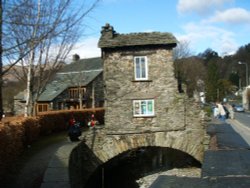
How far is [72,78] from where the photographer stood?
50188 mm

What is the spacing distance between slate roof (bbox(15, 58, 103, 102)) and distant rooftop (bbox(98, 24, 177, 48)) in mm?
24816

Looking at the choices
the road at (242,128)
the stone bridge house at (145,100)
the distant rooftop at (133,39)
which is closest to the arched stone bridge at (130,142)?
the stone bridge house at (145,100)

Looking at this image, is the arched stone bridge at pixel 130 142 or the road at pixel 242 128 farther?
the road at pixel 242 128

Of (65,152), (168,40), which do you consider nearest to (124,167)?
(168,40)

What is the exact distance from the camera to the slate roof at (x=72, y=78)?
48094 mm

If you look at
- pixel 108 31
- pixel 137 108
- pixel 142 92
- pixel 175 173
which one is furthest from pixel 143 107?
pixel 108 31

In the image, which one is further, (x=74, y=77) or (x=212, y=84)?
(x=212, y=84)

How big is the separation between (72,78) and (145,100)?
2914cm

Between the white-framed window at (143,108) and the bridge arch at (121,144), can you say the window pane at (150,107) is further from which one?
the bridge arch at (121,144)

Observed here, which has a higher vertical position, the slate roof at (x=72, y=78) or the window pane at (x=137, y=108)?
the slate roof at (x=72, y=78)

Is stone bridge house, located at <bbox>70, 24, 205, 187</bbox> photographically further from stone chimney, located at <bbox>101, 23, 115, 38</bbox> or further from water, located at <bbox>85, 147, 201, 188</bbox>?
water, located at <bbox>85, 147, 201, 188</bbox>

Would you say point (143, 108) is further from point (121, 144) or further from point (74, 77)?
point (74, 77)

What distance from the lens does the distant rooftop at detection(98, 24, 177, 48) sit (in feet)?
72.5

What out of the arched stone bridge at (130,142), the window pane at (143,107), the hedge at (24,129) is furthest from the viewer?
the window pane at (143,107)
